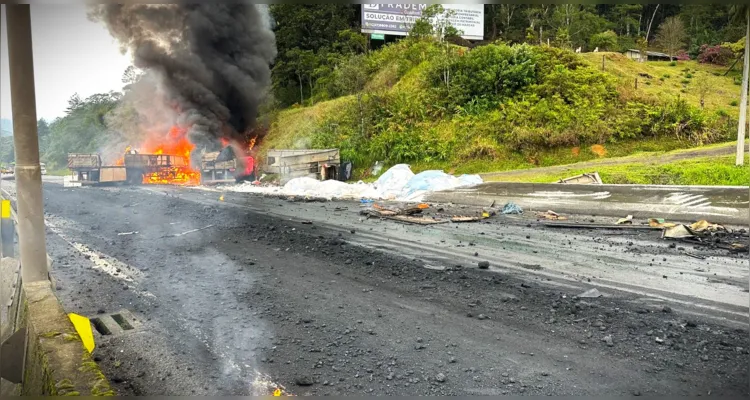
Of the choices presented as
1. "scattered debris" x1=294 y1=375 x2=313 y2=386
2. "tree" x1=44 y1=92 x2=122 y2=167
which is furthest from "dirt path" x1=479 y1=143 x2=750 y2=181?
"scattered debris" x1=294 y1=375 x2=313 y2=386

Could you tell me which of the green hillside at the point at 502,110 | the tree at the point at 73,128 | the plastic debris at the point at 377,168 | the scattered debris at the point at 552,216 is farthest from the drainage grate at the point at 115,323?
the plastic debris at the point at 377,168

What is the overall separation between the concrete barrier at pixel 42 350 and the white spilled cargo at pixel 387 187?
973 cm

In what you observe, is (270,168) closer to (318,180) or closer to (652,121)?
(318,180)

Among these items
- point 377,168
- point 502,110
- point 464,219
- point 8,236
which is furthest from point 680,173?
point 8,236

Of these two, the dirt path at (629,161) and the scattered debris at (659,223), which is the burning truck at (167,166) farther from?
the scattered debris at (659,223)

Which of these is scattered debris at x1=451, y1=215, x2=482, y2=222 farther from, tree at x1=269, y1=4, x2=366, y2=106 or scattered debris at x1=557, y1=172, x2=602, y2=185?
tree at x1=269, y1=4, x2=366, y2=106

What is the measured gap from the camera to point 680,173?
10.6 meters

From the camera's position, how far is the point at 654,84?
53.3 ft

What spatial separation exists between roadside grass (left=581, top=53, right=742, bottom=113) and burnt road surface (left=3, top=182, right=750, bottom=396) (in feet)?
25.2

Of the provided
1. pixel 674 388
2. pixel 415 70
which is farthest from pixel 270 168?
pixel 674 388

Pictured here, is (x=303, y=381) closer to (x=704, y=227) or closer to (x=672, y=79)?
(x=704, y=227)

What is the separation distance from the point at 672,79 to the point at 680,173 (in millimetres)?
6087

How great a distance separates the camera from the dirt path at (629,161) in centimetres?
1149

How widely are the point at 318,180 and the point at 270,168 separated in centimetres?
203
